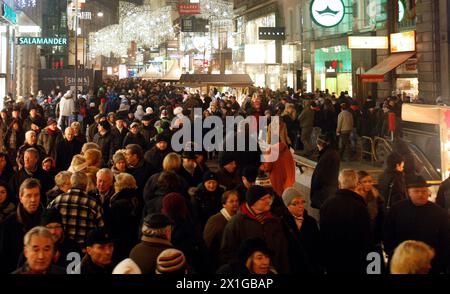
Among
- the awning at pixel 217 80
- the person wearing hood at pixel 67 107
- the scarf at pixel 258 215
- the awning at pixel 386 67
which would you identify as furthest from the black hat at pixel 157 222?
the awning at pixel 217 80

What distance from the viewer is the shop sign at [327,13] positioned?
25000 mm

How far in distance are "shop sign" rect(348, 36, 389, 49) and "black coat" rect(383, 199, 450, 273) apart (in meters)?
22.2

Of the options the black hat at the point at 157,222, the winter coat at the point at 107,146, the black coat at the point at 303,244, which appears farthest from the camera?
the winter coat at the point at 107,146

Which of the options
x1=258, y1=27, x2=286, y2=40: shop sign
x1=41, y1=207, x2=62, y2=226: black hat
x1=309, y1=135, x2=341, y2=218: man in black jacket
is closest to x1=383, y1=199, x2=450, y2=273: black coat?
x1=309, y1=135, x2=341, y2=218: man in black jacket

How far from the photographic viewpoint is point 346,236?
22.6 feet

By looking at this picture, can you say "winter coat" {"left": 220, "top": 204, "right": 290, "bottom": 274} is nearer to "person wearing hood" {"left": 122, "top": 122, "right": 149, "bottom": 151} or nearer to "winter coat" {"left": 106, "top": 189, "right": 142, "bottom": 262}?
"winter coat" {"left": 106, "top": 189, "right": 142, "bottom": 262}

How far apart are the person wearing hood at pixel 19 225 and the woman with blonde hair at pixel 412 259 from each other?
360cm

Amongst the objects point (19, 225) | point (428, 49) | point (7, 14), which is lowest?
point (19, 225)

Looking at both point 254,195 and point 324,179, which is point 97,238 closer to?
point 254,195

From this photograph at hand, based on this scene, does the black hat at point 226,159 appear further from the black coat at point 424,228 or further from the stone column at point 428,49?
the stone column at point 428,49

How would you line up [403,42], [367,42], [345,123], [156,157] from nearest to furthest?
[156,157] < [345,123] < [367,42] < [403,42]

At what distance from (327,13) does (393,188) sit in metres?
17.5

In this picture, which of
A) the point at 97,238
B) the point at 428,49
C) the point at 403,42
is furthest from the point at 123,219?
the point at 403,42

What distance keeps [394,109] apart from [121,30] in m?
103
